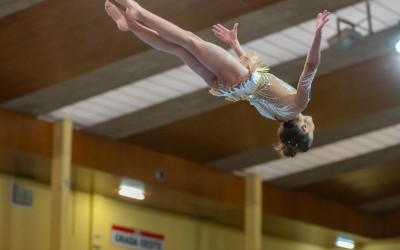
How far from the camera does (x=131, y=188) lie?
20.2 metres

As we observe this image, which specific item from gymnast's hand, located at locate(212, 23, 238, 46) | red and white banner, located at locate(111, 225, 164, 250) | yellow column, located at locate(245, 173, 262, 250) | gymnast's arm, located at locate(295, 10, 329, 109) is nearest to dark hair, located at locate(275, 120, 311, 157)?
gymnast's arm, located at locate(295, 10, 329, 109)

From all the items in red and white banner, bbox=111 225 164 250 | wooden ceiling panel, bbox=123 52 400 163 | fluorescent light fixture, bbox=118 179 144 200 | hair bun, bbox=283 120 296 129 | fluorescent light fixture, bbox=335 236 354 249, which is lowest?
hair bun, bbox=283 120 296 129

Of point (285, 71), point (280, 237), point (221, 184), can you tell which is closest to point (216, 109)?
point (285, 71)

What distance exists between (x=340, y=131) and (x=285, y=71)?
335 cm

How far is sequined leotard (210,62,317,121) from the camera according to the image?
30.7 ft

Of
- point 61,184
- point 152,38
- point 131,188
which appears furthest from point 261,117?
point 152,38

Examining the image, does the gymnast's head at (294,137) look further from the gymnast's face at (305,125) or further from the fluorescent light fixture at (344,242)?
the fluorescent light fixture at (344,242)

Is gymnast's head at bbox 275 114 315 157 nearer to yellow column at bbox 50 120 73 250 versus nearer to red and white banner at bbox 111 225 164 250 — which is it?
yellow column at bbox 50 120 73 250

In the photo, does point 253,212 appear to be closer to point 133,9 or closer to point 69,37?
point 69,37

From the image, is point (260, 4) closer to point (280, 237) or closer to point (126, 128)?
point (126, 128)

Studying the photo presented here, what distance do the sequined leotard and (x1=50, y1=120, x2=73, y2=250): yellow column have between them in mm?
8907

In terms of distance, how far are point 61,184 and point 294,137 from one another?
30.5ft

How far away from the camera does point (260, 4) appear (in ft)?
48.8

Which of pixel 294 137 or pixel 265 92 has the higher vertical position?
pixel 265 92
